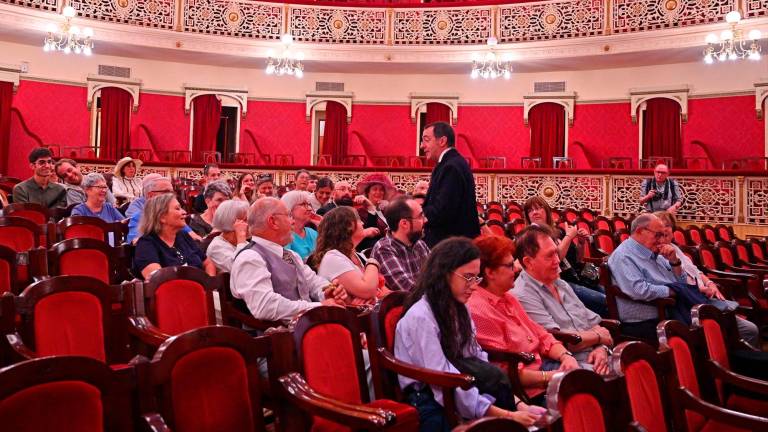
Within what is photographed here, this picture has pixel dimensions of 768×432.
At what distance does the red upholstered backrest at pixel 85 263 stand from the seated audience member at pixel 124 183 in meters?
3.12

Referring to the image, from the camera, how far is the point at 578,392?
5.49ft

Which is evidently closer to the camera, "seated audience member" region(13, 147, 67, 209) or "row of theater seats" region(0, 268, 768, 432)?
"row of theater seats" region(0, 268, 768, 432)

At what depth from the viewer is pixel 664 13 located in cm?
1073

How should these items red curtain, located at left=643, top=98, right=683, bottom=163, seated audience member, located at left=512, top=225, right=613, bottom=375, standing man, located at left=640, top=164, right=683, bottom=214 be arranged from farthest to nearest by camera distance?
red curtain, located at left=643, top=98, right=683, bottom=163 < standing man, located at left=640, top=164, right=683, bottom=214 < seated audience member, located at left=512, top=225, right=613, bottom=375

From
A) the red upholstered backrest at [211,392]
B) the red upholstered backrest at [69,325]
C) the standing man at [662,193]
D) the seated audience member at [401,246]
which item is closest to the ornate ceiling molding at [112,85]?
the standing man at [662,193]

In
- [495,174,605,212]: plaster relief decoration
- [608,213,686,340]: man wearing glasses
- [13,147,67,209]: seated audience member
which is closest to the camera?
[608,213,686,340]: man wearing glasses

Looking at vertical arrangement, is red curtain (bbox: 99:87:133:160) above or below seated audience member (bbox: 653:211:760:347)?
above

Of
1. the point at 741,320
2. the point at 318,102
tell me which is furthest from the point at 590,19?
the point at 741,320

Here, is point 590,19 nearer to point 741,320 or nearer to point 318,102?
point 318,102

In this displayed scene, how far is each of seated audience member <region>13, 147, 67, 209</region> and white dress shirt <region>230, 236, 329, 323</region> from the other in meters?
3.41

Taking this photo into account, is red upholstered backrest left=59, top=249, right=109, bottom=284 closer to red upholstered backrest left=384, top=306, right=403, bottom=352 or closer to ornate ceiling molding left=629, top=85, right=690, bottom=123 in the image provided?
red upholstered backrest left=384, top=306, right=403, bottom=352

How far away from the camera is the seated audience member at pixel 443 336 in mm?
2154

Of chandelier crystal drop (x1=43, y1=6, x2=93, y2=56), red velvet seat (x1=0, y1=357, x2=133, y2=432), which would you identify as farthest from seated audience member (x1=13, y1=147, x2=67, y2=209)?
chandelier crystal drop (x1=43, y1=6, x2=93, y2=56)

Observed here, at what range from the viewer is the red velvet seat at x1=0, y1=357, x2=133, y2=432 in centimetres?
132
